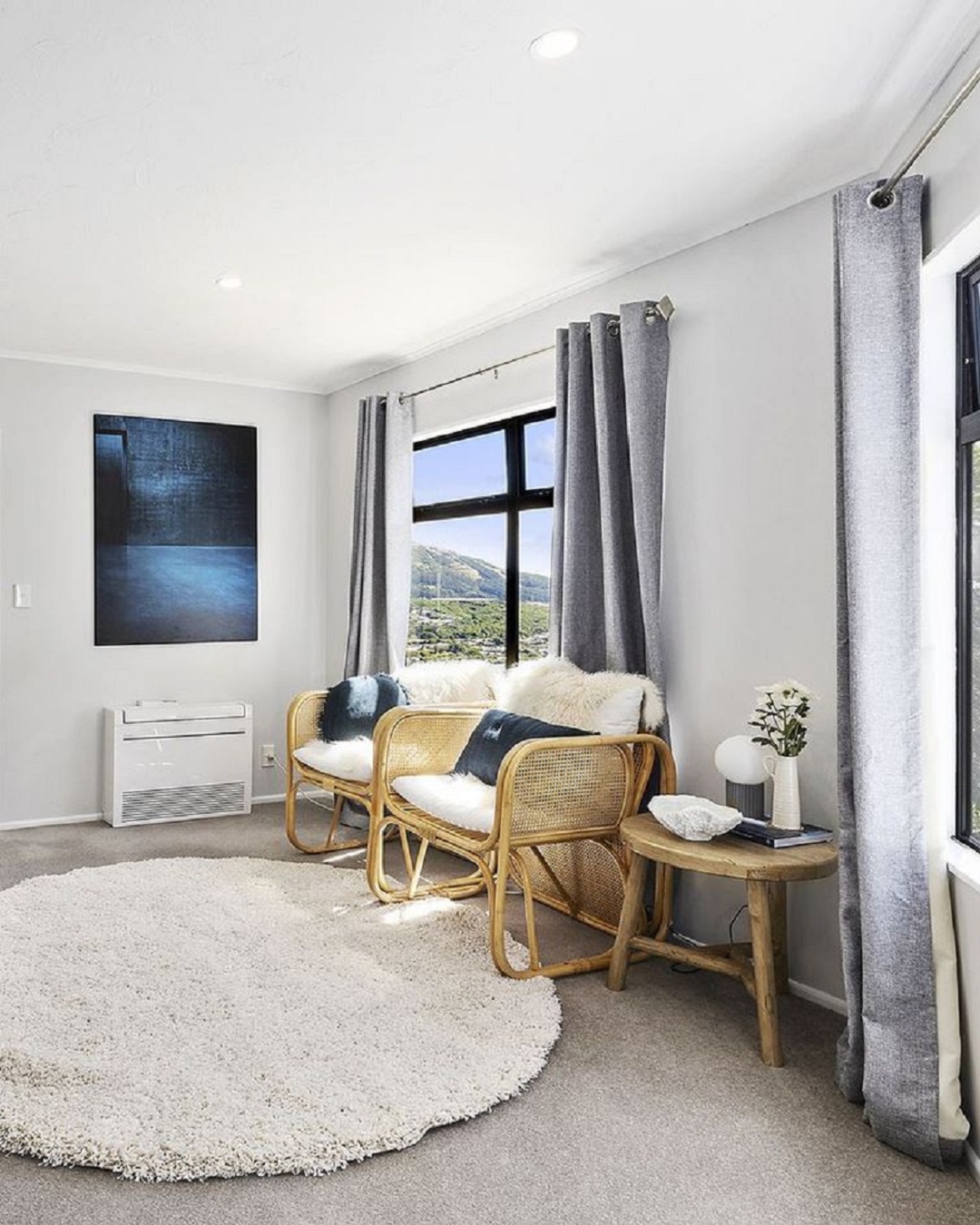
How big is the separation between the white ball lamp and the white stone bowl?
0.12 meters

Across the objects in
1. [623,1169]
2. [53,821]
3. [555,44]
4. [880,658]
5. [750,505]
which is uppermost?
[555,44]

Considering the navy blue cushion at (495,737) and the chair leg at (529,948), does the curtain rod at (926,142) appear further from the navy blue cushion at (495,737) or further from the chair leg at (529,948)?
the chair leg at (529,948)

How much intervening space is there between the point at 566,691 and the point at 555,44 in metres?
2.10

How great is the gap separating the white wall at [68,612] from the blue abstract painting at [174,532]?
0.06 meters

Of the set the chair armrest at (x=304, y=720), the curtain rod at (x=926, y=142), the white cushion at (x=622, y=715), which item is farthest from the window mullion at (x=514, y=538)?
the curtain rod at (x=926, y=142)

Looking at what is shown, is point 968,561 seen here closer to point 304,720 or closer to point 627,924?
point 627,924

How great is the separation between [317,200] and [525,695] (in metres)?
1.86

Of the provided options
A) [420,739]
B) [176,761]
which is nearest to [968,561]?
[420,739]

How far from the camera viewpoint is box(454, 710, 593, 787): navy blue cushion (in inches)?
138

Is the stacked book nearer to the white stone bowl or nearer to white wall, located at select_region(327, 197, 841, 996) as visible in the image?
the white stone bowl

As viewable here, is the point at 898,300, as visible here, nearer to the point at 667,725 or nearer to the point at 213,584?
the point at 667,725

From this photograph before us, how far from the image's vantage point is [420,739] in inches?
161

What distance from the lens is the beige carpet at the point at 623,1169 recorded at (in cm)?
202

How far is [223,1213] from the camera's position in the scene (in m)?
2.01
